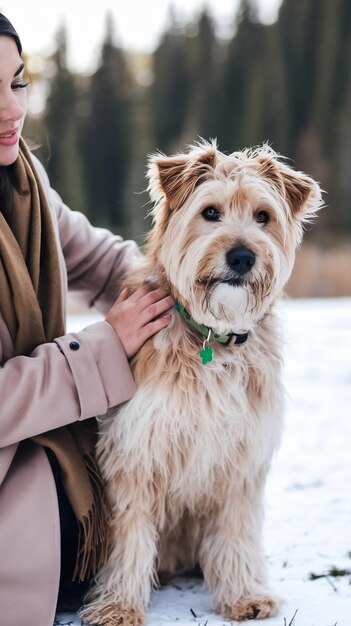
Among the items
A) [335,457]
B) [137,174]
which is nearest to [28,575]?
[335,457]

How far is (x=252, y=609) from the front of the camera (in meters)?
2.88

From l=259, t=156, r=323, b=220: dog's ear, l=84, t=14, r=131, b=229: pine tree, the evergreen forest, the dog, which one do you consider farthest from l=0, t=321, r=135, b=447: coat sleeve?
l=84, t=14, r=131, b=229: pine tree

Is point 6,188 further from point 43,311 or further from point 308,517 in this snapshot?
point 308,517

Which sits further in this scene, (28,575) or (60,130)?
(60,130)

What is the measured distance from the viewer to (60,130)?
109 feet

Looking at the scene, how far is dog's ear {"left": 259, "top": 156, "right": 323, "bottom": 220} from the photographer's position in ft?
9.37

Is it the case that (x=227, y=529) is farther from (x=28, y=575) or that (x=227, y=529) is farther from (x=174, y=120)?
(x=174, y=120)

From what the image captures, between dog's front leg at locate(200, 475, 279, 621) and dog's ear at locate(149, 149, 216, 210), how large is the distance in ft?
3.71

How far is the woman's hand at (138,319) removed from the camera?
280cm

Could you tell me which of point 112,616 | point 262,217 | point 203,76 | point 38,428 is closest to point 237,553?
point 112,616

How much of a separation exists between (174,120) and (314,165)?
287 inches

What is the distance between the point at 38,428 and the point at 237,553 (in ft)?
3.24

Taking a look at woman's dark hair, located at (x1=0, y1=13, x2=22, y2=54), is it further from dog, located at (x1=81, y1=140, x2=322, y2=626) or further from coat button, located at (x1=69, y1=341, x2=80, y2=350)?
coat button, located at (x1=69, y1=341, x2=80, y2=350)

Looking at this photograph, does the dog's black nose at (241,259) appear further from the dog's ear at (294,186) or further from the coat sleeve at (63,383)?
the coat sleeve at (63,383)
